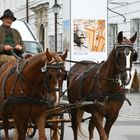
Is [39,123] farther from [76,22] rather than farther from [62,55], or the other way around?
[76,22]

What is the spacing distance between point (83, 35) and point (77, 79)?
1228cm

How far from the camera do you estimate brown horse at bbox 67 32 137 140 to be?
29.6 ft

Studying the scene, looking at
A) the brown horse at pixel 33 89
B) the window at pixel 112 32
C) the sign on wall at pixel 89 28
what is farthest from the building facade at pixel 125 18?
the brown horse at pixel 33 89

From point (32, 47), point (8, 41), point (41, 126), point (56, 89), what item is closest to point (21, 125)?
point (41, 126)

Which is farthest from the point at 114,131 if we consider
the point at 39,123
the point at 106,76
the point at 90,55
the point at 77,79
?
the point at 90,55

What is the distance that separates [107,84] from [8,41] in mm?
2003

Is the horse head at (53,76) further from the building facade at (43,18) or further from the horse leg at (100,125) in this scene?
the building facade at (43,18)

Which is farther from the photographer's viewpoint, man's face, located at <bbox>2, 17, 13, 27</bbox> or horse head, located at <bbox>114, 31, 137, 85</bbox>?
man's face, located at <bbox>2, 17, 13, 27</bbox>

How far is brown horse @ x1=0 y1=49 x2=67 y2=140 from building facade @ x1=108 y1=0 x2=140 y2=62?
21.4 m

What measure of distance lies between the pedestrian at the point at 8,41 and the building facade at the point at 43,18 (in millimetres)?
26838

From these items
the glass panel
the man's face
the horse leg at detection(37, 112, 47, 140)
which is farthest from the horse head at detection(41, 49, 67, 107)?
the glass panel

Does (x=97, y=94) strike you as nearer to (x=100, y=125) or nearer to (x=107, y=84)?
(x=107, y=84)

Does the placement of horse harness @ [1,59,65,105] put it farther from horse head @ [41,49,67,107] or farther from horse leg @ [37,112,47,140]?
horse leg @ [37,112,47,140]

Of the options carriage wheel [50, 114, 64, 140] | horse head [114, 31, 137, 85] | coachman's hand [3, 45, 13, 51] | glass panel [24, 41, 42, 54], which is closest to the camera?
horse head [114, 31, 137, 85]
